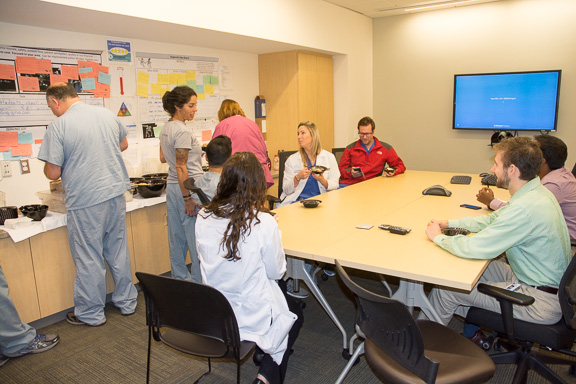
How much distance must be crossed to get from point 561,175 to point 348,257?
5.69 ft

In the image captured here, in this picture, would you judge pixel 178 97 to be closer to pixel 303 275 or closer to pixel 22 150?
pixel 22 150

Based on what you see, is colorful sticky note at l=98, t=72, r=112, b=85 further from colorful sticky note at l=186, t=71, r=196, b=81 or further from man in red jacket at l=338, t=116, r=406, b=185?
man in red jacket at l=338, t=116, r=406, b=185

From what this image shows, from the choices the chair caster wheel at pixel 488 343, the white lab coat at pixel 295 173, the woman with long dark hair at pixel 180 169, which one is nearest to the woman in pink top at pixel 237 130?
the white lab coat at pixel 295 173

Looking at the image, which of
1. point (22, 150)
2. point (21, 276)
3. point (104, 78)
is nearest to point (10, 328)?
point (21, 276)

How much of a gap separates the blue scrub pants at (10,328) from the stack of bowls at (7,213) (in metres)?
0.54

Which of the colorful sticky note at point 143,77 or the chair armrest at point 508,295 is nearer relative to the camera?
the chair armrest at point 508,295

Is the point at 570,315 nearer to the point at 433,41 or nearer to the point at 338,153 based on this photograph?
the point at 338,153

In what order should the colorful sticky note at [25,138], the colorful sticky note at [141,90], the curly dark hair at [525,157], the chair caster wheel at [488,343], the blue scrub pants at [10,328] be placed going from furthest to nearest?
the colorful sticky note at [141,90], the colorful sticky note at [25,138], the blue scrub pants at [10,328], the chair caster wheel at [488,343], the curly dark hair at [525,157]

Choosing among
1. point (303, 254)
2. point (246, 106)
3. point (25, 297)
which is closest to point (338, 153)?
point (246, 106)

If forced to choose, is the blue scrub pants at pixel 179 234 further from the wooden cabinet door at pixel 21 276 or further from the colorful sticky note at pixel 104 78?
the colorful sticky note at pixel 104 78

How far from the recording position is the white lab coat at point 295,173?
13.2 ft

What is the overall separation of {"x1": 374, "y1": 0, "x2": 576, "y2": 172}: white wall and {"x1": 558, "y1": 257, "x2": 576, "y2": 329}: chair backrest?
4.08 meters

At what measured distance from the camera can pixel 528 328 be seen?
83.0 inches

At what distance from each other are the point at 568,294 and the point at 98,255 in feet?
9.44
